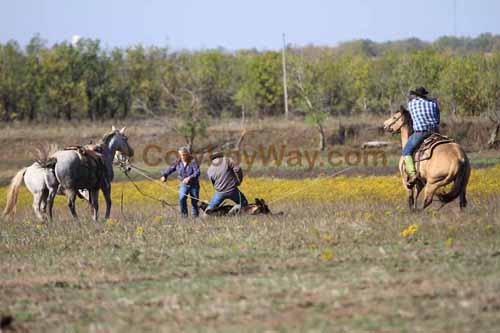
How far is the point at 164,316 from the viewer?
829 centimetres

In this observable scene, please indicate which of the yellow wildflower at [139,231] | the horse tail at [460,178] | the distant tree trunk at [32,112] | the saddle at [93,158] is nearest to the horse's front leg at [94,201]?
the saddle at [93,158]

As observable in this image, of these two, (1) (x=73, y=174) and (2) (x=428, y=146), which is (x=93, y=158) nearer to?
(1) (x=73, y=174)

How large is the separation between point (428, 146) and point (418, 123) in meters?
0.81

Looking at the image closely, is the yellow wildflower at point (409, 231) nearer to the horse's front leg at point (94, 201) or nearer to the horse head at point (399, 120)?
the horse head at point (399, 120)

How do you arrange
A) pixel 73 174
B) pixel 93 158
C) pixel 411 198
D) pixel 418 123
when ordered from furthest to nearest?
pixel 93 158, pixel 73 174, pixel 411 198, pixel 418 123

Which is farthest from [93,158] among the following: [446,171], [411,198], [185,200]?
[446,171]

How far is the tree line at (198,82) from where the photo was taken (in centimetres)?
5645

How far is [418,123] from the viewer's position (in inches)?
664

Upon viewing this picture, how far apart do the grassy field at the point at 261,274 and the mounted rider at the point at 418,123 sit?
1.78 metres

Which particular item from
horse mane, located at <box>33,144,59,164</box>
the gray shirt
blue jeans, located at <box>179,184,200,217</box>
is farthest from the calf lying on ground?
horse mane, located at <box>33,144,59,164</box>

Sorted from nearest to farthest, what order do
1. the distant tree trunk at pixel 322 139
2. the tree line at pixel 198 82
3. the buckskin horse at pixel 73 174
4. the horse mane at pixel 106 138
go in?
the buckskin horse at pixel 73 174 < the horse mane at pixel 106 138 < the distant tree trunk at pixel 322 139 < the tree line at pixel 198 82

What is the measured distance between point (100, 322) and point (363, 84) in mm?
61797

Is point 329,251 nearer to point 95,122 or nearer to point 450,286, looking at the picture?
point 450,286

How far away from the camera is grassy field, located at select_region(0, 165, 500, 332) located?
7957 mm
